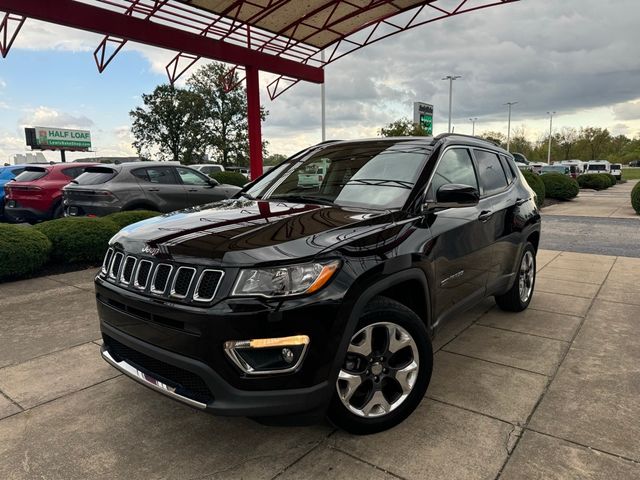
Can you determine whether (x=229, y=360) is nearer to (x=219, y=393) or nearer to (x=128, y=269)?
(x=219, y=393)

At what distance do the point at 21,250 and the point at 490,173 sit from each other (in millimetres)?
5918

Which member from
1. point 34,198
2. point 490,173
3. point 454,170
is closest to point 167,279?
point 454,170

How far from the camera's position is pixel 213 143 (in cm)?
4434

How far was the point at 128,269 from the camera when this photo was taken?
8.70 feet

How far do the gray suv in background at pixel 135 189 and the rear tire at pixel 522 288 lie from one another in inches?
254

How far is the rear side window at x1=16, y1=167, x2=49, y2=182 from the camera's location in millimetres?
9930

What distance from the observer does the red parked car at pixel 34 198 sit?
963cm

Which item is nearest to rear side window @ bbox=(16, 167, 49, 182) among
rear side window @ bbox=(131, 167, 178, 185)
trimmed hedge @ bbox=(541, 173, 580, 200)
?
rear side window @ bbox=(131, 167, 178, 185)

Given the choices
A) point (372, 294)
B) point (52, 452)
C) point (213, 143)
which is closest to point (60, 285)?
point (52, 452)

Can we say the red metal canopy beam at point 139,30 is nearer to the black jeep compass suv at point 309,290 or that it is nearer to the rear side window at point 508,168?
the black jeep compass suv at point 309,290

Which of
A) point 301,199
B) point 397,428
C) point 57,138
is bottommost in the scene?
point 397,428

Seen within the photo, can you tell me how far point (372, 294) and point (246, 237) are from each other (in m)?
0.74

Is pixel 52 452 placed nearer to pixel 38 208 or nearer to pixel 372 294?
pixel 372 294

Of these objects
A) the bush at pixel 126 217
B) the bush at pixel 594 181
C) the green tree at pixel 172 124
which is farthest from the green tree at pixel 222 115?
the bush at pixel 126 217
